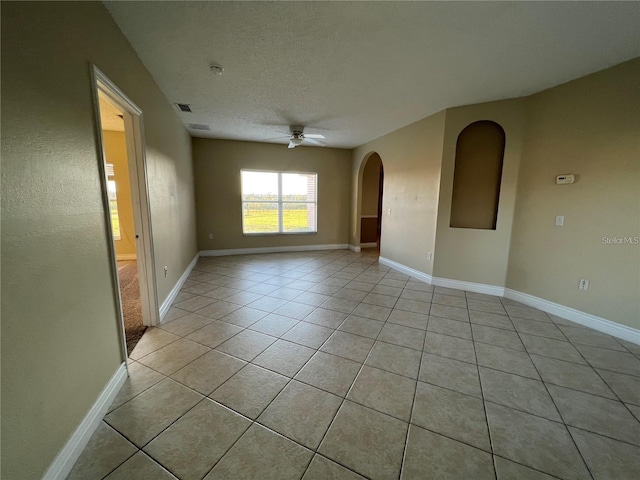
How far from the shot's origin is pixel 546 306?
3008 millimetres

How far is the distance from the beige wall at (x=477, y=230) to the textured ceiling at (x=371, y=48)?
222mm

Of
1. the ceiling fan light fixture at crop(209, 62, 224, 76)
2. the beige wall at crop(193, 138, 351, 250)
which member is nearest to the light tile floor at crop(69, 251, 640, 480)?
the ceiling fan light fixture at crop(209, 62, 224, 76)

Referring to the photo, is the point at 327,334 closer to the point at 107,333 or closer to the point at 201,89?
the point at 107,333

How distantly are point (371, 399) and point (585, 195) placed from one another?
3101 millimetres

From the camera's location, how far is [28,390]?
3.28 feet

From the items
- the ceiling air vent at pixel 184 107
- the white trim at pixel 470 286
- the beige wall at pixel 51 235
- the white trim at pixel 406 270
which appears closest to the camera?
the beige wall at pixel 51 235

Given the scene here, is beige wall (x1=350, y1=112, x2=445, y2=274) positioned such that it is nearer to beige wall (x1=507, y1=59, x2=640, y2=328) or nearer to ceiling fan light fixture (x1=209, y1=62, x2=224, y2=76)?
beige wall (x1=507, y1=59, x2=640, y2=328)

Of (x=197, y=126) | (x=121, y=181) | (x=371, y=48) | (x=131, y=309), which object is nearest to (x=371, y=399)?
(x=371, y=48)

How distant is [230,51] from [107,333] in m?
2.41

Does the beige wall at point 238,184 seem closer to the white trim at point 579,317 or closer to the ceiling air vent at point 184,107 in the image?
the ceiling air vent at point 184,107

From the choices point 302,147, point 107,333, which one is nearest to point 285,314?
point 107,333

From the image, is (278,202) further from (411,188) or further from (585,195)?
(585,195)

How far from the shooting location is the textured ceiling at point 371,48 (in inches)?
66.2

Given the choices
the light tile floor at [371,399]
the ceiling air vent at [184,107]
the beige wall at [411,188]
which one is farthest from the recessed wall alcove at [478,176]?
the ceiling air vent at [184,107]
